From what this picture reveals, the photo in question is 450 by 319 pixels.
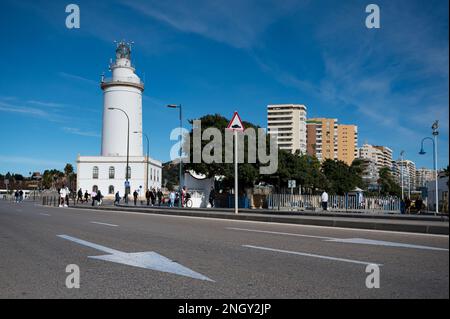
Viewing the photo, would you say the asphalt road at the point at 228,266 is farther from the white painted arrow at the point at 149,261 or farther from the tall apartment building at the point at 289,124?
the tall apartment building at the point at 289,124

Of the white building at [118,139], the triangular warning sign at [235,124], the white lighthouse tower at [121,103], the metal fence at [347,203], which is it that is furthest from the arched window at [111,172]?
the triangular warning sign at [235,124]

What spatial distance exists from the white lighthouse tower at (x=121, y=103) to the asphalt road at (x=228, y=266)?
81.4 m

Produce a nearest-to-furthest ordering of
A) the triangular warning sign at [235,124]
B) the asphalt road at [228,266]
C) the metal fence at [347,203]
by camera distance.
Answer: the asphalt road at [228,266] → the triangular warning sign at [235,124] → the metal fence at [347,203]

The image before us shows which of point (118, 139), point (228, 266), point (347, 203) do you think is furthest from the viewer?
point (118, 139)

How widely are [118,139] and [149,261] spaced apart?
86.6m

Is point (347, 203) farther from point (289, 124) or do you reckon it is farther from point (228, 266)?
point (289, 124)

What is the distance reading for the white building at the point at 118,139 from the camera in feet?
295

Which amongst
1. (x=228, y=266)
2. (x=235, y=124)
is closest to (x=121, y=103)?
(x=235, y=124)

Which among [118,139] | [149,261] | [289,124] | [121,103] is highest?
[289,124]

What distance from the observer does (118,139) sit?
9138cm

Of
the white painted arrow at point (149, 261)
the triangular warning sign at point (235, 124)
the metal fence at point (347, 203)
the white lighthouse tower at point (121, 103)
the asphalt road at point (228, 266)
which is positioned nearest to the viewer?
the asphalt road at point (228, 266)

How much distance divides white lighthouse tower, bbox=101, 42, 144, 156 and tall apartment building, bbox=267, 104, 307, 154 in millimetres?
104619

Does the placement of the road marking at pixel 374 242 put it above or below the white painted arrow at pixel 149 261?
above
